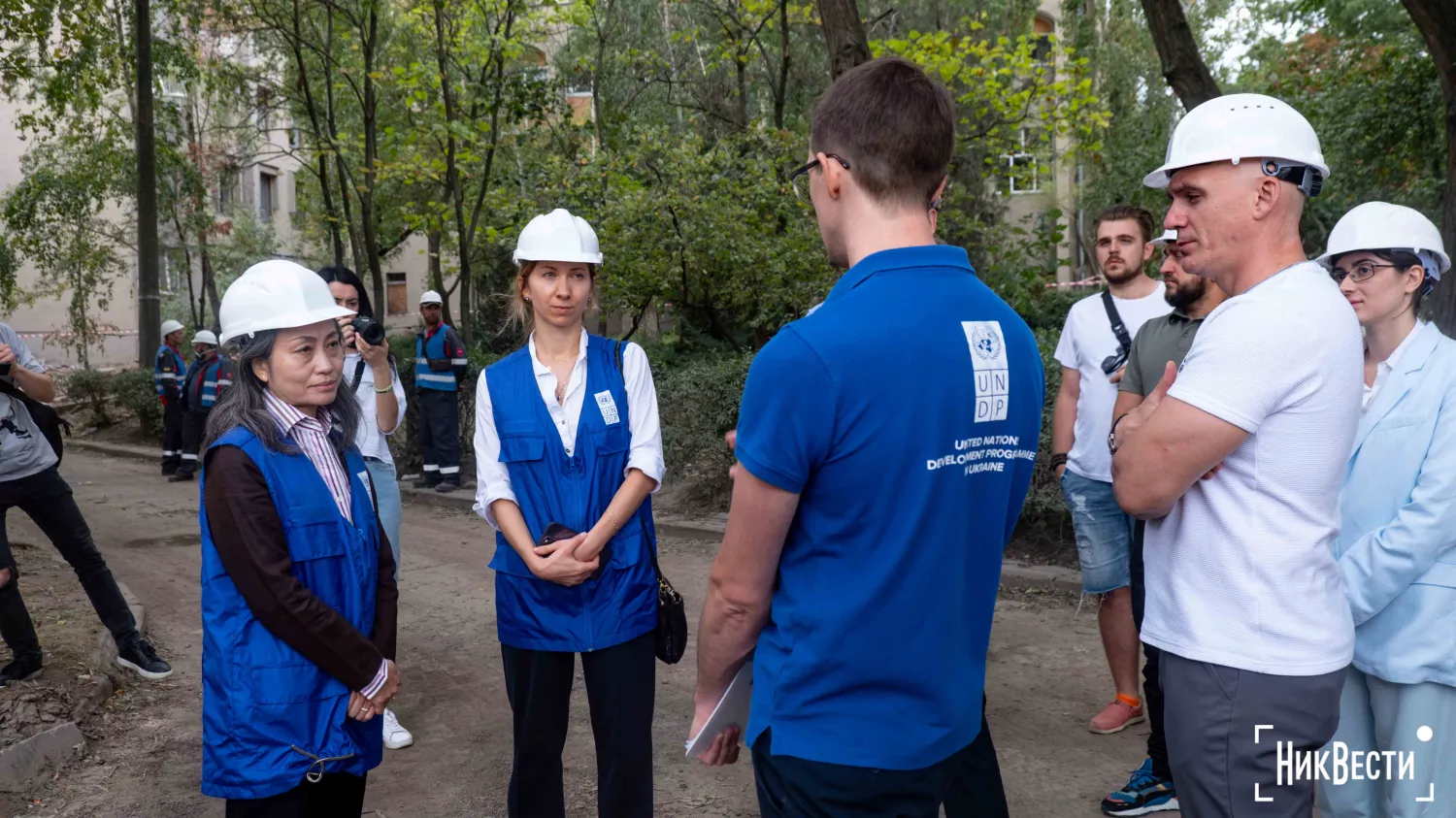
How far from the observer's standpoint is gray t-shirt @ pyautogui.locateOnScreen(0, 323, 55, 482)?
529 centimetres

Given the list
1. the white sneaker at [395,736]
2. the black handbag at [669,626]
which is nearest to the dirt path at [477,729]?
the white sneaker at [395,736]

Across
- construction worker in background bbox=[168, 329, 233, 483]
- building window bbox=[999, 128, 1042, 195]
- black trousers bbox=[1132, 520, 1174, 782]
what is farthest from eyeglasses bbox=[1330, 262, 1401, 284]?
construction worker in background bbox=[168, 329, 233, 483]

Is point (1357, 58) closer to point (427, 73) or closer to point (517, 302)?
point (427, 73)

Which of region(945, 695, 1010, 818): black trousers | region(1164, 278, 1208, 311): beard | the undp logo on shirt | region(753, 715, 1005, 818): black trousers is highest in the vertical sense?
region(1164, 278, 1208, 311): beard

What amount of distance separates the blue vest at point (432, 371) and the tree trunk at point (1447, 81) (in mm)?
9380

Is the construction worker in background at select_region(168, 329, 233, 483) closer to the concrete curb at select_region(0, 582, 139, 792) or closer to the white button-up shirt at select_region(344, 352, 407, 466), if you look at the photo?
the concrete curb at select_region(0, 582, 139, 792)

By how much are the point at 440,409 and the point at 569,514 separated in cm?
923

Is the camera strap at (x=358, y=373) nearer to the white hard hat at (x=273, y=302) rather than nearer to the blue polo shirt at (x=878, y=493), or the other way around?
the white hard hat at (x=273, y=302)

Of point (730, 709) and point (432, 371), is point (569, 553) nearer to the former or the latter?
point (730, 709)

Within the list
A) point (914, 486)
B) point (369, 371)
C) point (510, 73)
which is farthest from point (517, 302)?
point (510, 73)

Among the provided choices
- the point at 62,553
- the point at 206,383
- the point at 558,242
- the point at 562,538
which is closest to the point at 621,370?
the point at 558,242

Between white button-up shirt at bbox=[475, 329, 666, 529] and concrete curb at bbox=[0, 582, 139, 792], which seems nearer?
white button-up shirt at bbox=[475, 329, 666, 529]

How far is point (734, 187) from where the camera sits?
12.2 metres

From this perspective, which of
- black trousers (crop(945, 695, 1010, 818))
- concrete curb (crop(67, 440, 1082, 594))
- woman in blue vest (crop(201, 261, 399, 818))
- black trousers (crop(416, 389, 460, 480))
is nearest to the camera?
black trousers (crop(945, 695, 1010, 818))
